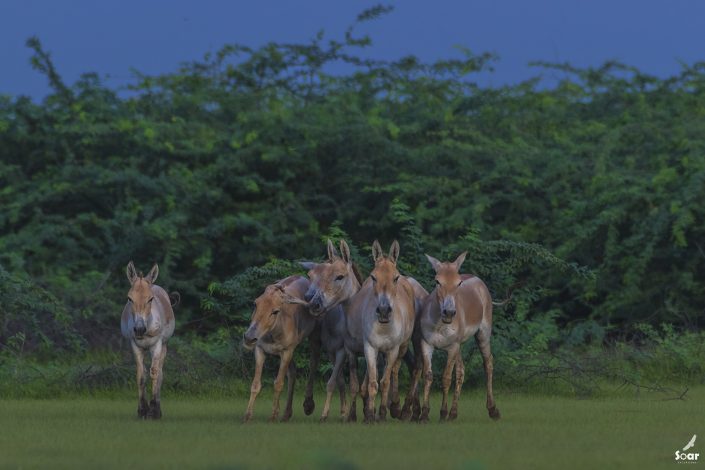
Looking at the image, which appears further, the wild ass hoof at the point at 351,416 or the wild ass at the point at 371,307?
the wild ass hoof at the point at 351,416

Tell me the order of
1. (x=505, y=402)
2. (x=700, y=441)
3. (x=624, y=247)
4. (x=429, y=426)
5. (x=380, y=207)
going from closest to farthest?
(x=700, y=441), (x=429, y=426), (x=505, y=402), (x=624, y=247), (x=380, y=207)

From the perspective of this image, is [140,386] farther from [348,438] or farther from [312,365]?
[348,438]

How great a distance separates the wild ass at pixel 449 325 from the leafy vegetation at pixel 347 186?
625 centimetres

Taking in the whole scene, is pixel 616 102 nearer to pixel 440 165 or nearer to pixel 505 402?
pixel 440 165

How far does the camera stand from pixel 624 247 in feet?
74.5

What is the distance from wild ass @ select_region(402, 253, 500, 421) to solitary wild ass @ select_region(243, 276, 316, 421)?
3.94ft

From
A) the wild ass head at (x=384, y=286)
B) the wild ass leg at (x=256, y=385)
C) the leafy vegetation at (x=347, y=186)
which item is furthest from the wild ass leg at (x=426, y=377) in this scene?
the leafy vegetation at (x=347, y=186)

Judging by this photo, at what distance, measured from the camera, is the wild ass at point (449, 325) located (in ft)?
43.5

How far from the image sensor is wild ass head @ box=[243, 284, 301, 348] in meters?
13.5

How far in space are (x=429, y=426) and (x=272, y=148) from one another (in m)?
13.2

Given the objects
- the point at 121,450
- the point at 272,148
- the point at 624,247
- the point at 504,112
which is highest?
the point at 504,112

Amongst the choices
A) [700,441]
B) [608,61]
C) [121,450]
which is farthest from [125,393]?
[608,61]

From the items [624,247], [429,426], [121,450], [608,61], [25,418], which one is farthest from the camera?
[608,61]

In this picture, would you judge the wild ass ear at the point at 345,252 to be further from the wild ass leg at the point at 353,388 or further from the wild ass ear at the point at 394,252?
the wild ass leg at the point at 353,388
